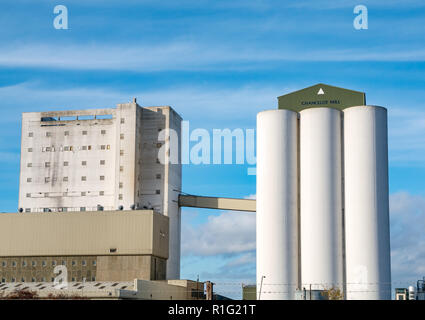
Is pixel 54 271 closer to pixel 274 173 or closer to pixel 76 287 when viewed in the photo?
pixel 76 287

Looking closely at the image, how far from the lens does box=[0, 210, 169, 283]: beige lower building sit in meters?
88.6

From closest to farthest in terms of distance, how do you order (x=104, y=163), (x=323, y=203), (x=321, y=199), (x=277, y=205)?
(x=323, y=203), (x=321, y=199), (x=277, y=205), (x=104, y=163)

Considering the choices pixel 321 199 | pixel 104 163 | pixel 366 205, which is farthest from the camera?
pixel 104 163

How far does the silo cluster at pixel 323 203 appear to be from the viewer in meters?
73.1

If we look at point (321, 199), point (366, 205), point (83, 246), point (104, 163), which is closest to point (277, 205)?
point (321, 199)

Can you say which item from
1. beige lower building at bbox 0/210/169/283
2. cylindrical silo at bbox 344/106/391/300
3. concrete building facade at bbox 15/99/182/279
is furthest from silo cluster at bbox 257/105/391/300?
concrete building facade at bbox 15/99/182/279

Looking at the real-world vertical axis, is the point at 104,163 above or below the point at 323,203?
above

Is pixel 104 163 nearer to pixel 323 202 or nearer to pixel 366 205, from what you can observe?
pixel 323 202

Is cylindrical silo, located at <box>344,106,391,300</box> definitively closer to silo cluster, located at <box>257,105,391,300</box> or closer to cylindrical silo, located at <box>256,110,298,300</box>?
silo cluster, located at <box>257,105,391,300</box>

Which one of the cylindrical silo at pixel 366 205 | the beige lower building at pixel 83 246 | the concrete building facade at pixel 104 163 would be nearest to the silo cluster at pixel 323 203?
the cylindrical silo at pixel 366 205

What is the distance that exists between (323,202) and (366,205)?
442 centimetres

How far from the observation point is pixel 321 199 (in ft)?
245

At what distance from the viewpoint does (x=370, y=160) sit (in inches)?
2970
